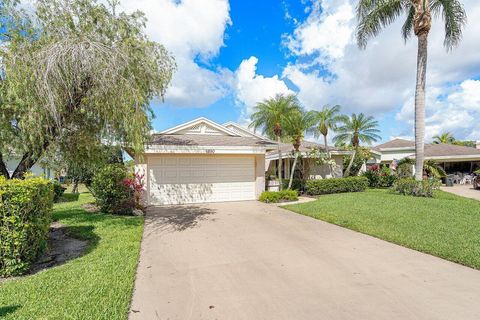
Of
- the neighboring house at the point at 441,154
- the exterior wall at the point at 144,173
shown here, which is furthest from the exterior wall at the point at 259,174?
the neighboring house at the point at 441,154

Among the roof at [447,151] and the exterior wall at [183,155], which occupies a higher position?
the roof at [447,151]

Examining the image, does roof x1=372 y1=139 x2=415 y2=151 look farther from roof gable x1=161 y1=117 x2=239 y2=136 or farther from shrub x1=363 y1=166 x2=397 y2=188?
roof gable x1=161 y1=117 x2=239 y2=136

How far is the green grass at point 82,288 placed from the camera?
3.26 meters

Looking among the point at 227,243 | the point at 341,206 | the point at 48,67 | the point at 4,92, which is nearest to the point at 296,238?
the point at 227,243

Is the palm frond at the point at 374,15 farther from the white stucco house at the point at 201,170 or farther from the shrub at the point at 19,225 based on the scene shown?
the shrub at the point at 19,225

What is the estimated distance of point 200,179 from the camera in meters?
12.9

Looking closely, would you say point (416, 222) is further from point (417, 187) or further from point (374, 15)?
point (374, 15)

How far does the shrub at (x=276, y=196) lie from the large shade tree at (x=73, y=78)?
715 centimetres

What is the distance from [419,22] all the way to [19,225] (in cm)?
1751

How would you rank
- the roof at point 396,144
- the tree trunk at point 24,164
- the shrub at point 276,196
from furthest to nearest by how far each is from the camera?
the roof at point 396,144
the shrub at point 276,196
the tree trunk at point 24,164

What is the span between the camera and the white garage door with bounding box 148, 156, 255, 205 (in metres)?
12.3

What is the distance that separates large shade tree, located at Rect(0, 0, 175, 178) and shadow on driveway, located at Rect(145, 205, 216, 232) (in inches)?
107

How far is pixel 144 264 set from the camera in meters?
4.99

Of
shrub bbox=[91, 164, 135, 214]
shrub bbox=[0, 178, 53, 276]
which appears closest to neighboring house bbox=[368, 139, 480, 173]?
shrub bbox=[91, 164, 135, 214]
